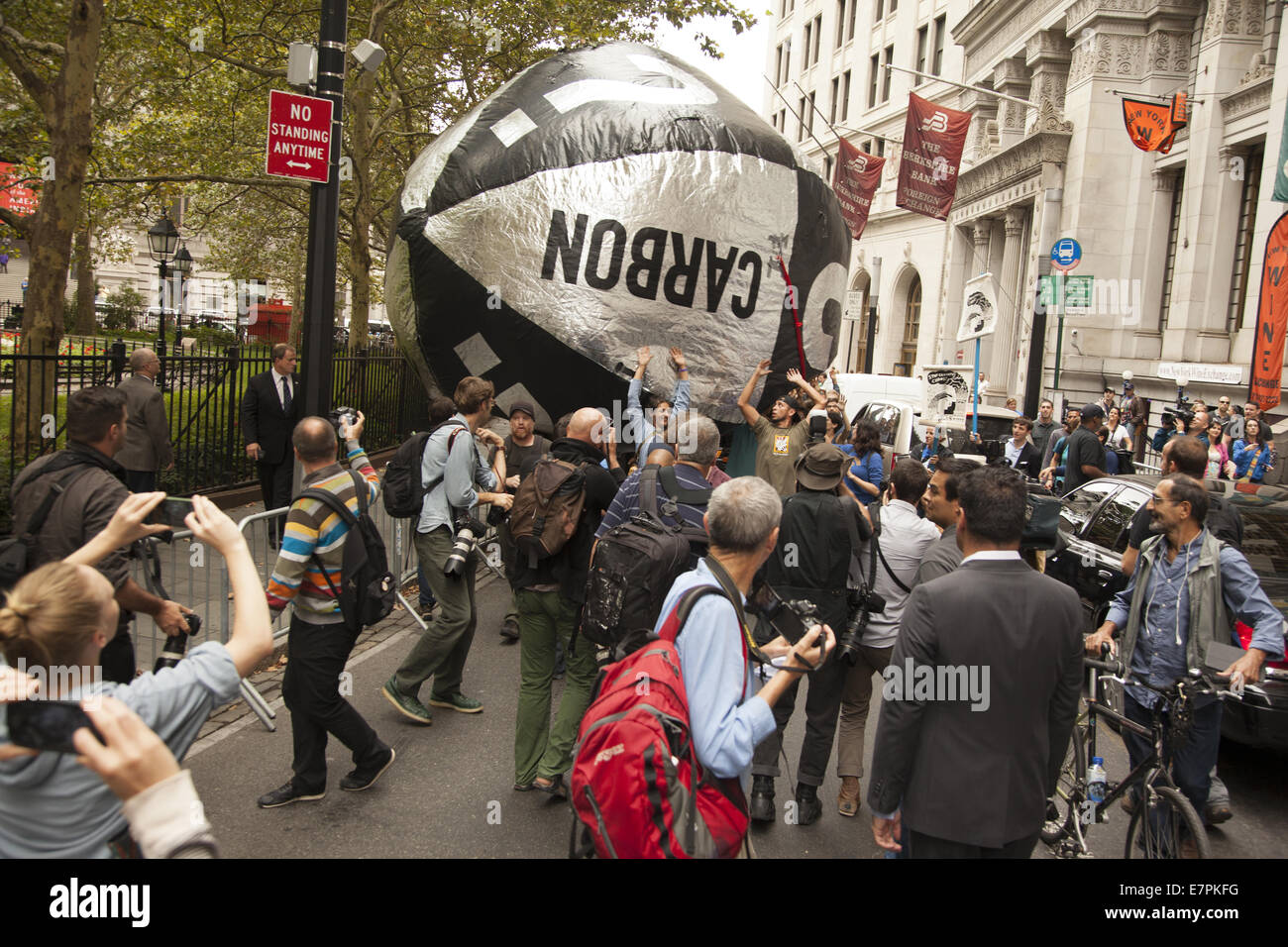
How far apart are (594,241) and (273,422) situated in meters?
4.15

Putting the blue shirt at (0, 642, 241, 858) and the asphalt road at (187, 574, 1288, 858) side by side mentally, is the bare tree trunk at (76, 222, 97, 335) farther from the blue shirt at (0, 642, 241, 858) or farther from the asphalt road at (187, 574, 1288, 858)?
the blue shirt at (0, 642, 241, 858)

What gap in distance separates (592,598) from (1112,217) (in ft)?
88.0

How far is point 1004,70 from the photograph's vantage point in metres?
31.8

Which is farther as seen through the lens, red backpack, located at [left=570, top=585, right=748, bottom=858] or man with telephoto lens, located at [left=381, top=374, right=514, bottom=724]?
man with telephoto lens, located at [left=381, top=374, right=514, bottom=724]

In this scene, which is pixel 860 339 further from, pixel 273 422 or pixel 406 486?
pixel 406 486

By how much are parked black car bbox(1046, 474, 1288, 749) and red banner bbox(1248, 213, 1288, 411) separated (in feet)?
25.7

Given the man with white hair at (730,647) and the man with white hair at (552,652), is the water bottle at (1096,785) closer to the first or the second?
the man with white hair at (730,647)

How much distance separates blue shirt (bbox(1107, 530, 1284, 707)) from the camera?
4.18 metres

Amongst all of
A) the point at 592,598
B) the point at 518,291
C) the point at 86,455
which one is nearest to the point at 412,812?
the point at 592,598

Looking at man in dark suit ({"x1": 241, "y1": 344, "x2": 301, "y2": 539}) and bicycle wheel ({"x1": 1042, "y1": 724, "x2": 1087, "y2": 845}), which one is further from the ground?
man in dark suit ({"x1": 241, "y1": 344, "x2": 301, "y2": 539})

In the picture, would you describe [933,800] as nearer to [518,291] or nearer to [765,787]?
[765,787]

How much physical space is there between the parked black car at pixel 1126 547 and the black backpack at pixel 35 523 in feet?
15.1

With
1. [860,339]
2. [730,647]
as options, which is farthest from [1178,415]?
[860,339]

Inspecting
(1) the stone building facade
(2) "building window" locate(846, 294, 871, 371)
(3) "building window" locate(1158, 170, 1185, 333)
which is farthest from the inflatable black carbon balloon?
Answer: (2) "building window" locate(846, 294, 871, 371)
